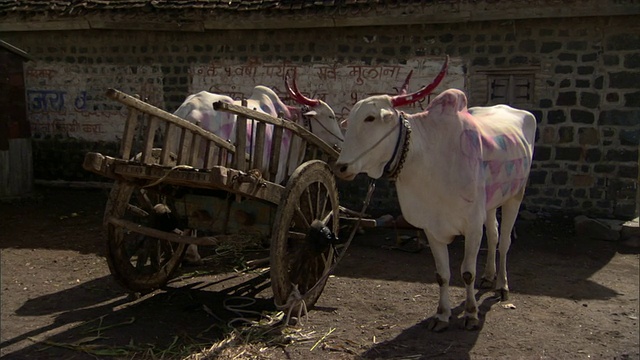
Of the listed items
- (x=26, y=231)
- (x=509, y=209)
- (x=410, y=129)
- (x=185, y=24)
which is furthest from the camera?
(x=185, y=24)

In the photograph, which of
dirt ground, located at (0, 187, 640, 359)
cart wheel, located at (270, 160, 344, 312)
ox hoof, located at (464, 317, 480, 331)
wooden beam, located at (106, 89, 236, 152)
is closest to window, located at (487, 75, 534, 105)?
dirt ground, located at (0, 187, 640, 359)

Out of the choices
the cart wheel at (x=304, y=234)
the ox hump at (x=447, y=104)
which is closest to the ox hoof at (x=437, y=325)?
the cart wheel at (x=304, y=234)

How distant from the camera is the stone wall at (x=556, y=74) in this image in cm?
755

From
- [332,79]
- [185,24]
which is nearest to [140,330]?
[332,79]

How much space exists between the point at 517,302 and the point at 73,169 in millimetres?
7953

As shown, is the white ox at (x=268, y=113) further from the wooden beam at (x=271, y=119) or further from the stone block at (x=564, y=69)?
the stone block at (x=564, y=69)

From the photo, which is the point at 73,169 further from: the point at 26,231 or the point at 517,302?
the point at 517,302

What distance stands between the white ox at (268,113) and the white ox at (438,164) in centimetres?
108

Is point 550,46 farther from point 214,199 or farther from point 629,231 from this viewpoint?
point 214,199

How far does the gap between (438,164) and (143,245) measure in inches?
101

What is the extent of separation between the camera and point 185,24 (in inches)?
359

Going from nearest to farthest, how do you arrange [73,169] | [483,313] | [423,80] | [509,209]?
[483,313] < [509,209] < [423,80] < [73,169]

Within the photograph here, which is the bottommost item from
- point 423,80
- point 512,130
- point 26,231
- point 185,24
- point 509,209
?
point 26,231

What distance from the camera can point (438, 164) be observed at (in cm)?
423
